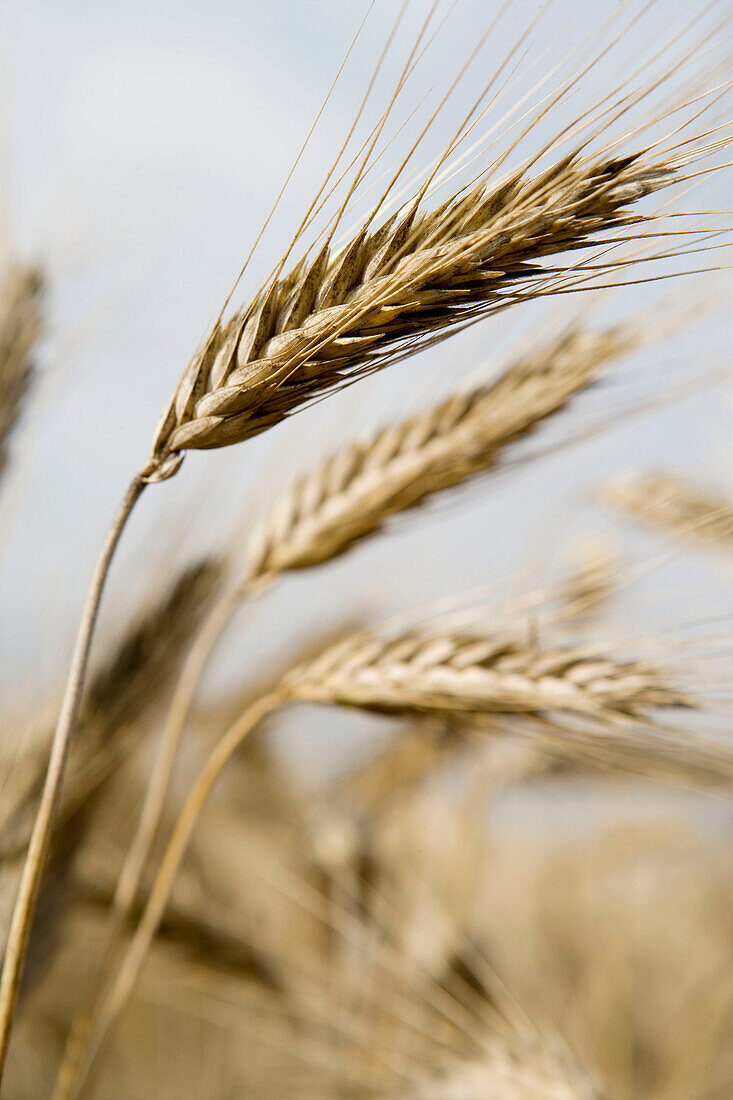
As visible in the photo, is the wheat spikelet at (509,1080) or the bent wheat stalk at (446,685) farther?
the wheat spikelet at (509,1080)

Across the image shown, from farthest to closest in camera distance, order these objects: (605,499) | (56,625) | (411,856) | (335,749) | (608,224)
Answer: (411,856)
(335,749)
(605,499)
(56,625)
(608,224)

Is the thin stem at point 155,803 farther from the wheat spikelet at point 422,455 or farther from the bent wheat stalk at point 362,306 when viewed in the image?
the bent wheat stalk at point 362,306

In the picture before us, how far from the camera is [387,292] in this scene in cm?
43

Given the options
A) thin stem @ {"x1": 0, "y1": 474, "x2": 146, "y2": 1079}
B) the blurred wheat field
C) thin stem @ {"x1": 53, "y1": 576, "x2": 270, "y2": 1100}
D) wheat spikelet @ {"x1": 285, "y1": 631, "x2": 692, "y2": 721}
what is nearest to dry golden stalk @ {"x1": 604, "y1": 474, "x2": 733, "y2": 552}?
the blurred wheat field

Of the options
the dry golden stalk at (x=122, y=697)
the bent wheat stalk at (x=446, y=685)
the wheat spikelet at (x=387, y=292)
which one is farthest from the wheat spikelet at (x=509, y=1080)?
the wheat spikelet at (x=387, y=292)

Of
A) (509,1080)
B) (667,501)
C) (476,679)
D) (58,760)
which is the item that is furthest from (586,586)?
(509,1080)

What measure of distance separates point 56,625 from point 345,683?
38cm

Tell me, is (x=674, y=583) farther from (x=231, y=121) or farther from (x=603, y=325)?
(x=231, y=121)

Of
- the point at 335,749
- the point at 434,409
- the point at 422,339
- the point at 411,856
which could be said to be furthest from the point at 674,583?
the point at 411,856

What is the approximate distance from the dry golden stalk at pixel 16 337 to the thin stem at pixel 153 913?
1.07ft

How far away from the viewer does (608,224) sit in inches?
17.1

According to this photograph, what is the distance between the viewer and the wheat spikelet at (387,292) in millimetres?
427

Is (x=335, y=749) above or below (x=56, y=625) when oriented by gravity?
below

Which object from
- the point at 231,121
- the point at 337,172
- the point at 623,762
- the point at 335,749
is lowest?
the point at 335,749
